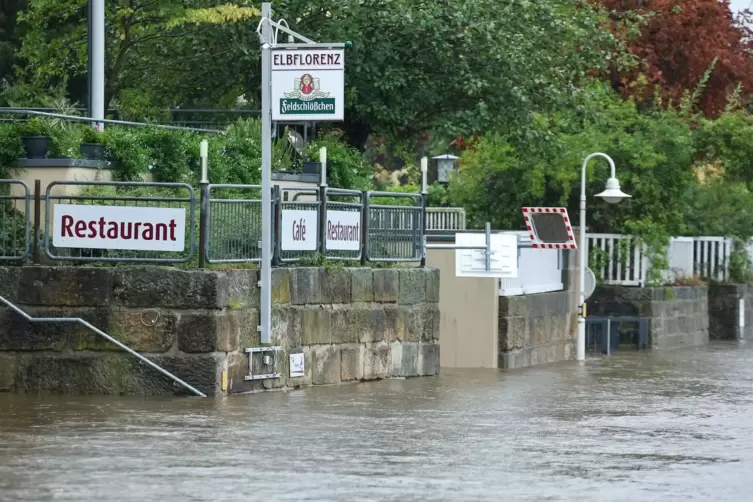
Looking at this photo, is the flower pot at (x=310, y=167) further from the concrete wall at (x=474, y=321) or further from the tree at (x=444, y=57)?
the tree at (x=444, y=57)

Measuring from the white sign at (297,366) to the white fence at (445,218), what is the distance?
12078mm

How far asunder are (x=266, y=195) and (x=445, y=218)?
13.2 meters

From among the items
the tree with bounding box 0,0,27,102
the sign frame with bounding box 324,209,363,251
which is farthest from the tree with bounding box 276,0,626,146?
the sign frame with bounding box 324,209,363,251

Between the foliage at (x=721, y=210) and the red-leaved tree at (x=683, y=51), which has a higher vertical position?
the red-leaved tree at (x=683, y=51)

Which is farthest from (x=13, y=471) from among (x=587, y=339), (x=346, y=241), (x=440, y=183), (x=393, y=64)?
(x=440, y=183)

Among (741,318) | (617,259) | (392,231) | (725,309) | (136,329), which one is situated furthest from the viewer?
(725,309)

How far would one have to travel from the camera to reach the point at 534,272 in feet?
77.7

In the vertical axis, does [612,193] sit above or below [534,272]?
above

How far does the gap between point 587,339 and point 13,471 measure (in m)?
16.9

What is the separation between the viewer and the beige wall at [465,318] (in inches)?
867

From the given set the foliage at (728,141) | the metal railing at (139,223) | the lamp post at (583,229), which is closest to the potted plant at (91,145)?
the metal railing at (139,223)

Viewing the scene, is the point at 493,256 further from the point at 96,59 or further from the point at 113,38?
the point at 113,38

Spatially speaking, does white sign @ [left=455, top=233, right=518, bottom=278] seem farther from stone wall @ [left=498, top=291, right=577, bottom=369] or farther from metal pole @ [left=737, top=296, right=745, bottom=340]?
metal pole @ [left=737, top=296, right=745, bottom=340]

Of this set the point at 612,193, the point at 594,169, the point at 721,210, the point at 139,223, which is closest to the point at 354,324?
the point at 139,223
